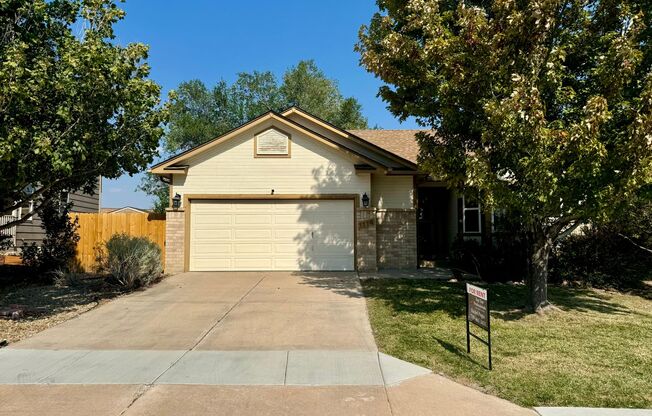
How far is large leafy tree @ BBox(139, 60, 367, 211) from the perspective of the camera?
36562 millimetres

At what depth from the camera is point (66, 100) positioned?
25.5ft

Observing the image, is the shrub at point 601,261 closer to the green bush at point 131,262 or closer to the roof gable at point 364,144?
the roof gable at point 364,144

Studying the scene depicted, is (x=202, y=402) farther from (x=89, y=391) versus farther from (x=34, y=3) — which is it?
(x=34, y=3)

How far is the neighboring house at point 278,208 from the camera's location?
1444cm

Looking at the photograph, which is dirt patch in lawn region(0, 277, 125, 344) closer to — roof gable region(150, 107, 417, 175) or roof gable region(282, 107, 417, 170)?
roof gable region(150, 107, 417, 175)

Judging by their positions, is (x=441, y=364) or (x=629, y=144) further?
(x=629, y=144)

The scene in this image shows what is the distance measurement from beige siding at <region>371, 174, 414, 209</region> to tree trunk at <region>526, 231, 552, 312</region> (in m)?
6.34

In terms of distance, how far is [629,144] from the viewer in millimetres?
6574

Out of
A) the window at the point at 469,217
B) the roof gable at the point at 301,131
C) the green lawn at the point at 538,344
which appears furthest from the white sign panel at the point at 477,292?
the window at the point at 469,217

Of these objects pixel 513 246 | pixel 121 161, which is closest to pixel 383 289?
pixel 513 246

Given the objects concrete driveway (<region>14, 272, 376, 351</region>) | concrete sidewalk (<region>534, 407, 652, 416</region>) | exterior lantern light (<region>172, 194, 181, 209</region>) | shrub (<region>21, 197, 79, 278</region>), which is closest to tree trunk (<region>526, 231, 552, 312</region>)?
concrete driveway (<region>14, 272, 376, 351</region>)

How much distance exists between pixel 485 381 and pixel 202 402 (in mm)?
3329

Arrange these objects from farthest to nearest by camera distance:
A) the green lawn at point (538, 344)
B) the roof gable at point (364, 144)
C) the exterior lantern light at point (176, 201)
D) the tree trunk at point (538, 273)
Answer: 1. the roof gable at point (364, 144)
2. the exterior lantern light at point (176, 201)
3. the tree trunk at point (538, 273)
4. the green lawn at point (538, 344)

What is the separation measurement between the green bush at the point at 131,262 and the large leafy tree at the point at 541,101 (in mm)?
7677
